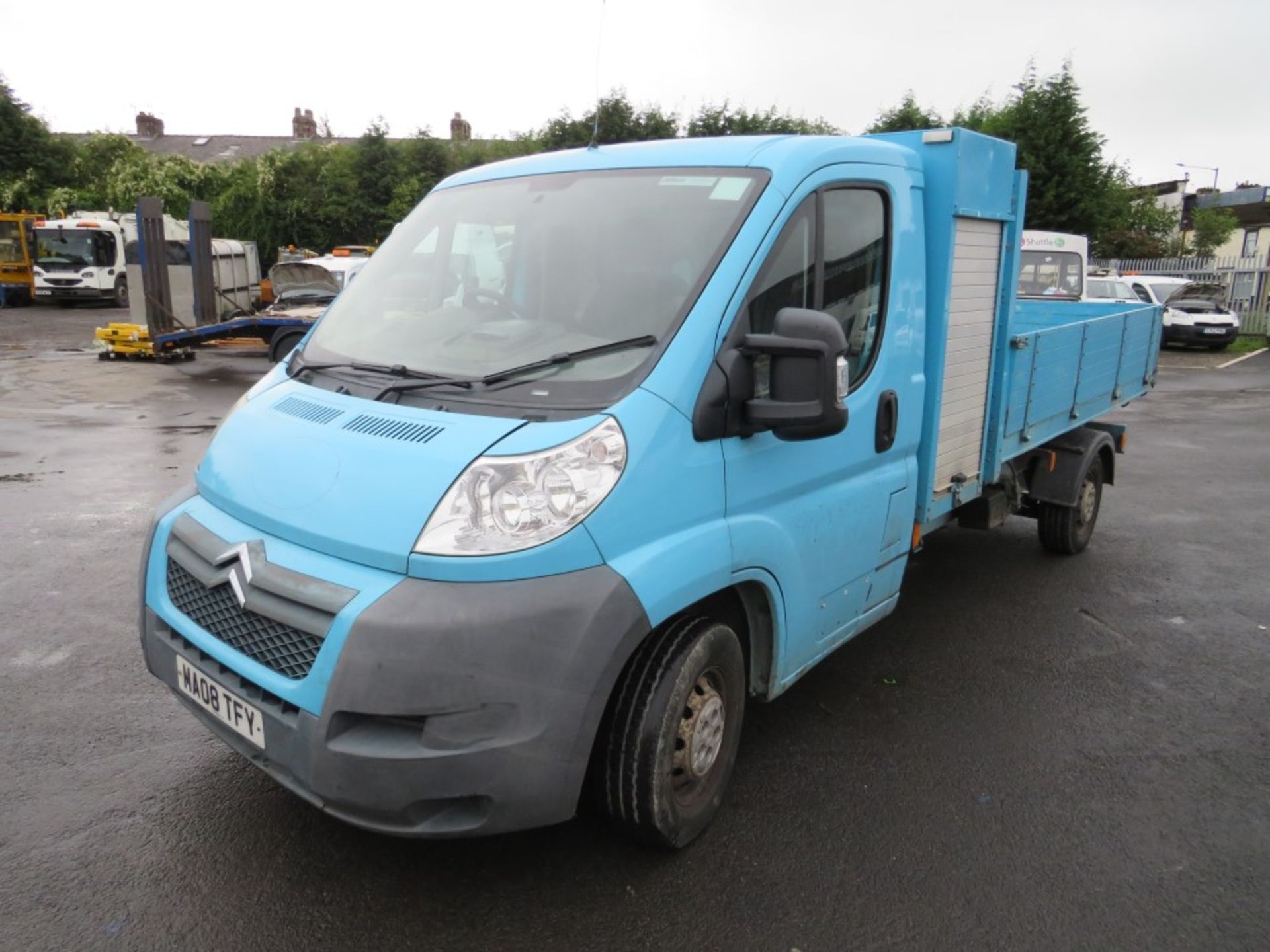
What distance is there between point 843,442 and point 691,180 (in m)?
1.07

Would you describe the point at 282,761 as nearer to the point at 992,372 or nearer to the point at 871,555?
the point at 871,555

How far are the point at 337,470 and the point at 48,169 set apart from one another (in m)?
44.7

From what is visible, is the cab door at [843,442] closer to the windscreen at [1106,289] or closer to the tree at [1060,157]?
the windscreen at [1106,289]

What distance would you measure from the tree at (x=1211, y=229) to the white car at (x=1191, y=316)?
63.3 feet

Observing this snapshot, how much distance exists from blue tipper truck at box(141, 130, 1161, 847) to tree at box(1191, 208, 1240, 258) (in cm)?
4315

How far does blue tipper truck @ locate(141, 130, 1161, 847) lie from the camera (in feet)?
7.85

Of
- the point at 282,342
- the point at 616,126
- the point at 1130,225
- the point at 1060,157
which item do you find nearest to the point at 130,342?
the point at 282,342

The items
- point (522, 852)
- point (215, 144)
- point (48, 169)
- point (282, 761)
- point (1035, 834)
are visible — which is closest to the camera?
point (282, 761)

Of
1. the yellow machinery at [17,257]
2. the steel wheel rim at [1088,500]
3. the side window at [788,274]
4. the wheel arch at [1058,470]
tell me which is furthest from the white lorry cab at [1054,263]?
the yellow machinery at [17,257]

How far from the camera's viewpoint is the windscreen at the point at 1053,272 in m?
14.3

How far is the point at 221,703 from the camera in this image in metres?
2.67

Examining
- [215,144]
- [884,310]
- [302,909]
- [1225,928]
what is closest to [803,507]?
[884,310]

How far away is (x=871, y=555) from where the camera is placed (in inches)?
144

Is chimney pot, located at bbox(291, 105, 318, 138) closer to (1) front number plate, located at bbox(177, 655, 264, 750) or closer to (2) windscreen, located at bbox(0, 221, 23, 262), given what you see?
(2) windscreen, located at bbox(0, 221, 23, 262)
